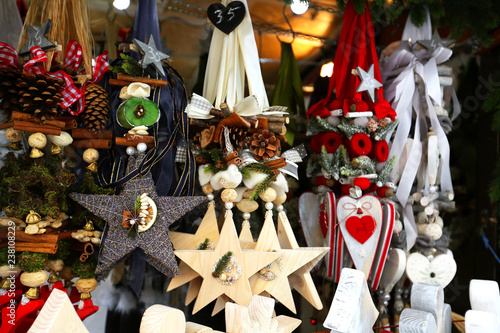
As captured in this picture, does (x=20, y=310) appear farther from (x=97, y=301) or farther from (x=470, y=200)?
(x=470, y=200)

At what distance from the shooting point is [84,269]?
1.05m

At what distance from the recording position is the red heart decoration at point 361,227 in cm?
129

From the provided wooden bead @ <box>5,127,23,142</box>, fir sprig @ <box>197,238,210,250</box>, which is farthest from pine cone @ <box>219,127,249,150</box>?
wooden bead @ <box>5,127,23,142</box>

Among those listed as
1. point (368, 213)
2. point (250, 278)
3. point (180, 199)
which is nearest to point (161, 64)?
point (180, 199)

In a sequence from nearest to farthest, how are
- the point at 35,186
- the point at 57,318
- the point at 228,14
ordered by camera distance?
1. the point at 57,318
2. the point at 35,186
3. the point at 228,14

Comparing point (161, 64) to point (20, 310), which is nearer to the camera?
point (20, 310)

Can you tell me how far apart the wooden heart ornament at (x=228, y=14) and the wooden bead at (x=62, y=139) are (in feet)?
1.63

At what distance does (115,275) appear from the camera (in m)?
1.33

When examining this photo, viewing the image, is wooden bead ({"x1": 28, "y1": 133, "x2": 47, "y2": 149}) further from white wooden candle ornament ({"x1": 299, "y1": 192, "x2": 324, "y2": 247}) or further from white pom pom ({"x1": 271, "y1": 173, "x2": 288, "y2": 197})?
white wooden candle ornament ({"x1": 299, "y1": 192, "x2": 324, "y2": 247})

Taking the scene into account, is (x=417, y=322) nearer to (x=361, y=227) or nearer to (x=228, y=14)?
(x=361, y=227)

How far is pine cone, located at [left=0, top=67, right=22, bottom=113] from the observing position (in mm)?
964

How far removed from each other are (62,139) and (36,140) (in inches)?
2.7

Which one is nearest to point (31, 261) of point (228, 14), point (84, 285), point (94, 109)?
point (84, 285)

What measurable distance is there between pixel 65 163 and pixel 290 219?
2.29 feet
